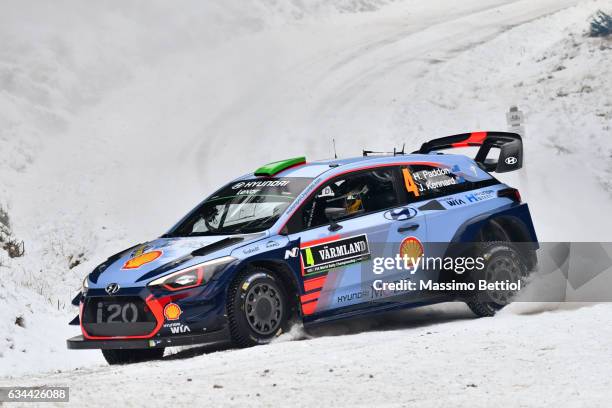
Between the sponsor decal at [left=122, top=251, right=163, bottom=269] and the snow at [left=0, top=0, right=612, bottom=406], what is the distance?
91cm

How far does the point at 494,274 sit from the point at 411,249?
0.94 m

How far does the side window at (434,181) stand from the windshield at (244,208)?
1.09 meters

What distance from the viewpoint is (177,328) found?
26.1ft

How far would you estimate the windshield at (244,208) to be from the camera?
8.76m

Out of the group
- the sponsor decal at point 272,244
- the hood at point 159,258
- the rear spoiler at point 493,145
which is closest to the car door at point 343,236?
the sponsor decal at point 272,244

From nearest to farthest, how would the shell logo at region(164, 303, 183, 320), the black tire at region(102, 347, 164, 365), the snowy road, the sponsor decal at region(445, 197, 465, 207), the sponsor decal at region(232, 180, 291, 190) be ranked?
the snowy road, the shell logo at region(164, 303, 183, 320), the black tire at region(102, 347, 164, 365), the sponsor decal at region(232, 180, 291, 190), the sponsor decal at region(445, 197, 465, 207)

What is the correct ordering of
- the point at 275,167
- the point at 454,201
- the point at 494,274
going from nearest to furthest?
the point at 275,167, the point at 494,274, the point at 454,201

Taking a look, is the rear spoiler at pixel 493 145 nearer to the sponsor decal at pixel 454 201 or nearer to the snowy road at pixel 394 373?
the sponsor decal at pixel 454 201

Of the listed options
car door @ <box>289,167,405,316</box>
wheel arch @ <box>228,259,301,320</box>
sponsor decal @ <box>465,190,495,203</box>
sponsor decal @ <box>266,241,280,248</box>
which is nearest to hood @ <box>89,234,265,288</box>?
sponsor decal @ <box>266,241,280,248</box>

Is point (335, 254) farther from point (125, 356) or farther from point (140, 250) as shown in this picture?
point (125, 356)

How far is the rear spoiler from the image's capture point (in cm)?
1028

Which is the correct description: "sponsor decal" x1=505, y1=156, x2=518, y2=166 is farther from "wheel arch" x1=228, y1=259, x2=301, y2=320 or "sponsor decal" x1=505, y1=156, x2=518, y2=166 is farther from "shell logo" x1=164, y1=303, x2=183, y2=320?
"shell logo" x1=164, y1=303, x2=183, y2=320

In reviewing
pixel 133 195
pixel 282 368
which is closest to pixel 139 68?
pixel 133 195

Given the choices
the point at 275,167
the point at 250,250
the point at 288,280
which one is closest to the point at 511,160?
the point at 275,167
